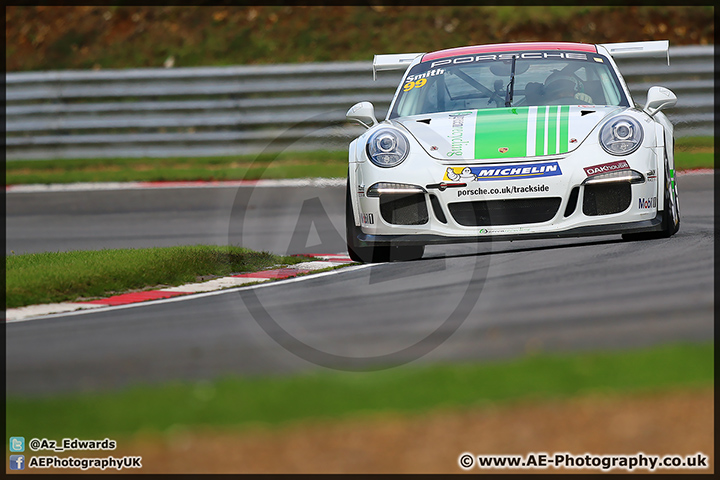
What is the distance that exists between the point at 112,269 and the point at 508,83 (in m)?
2.92

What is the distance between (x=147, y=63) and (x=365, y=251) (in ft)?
39.8

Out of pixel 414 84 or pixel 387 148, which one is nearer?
pixel 387 148

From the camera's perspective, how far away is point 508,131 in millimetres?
6164

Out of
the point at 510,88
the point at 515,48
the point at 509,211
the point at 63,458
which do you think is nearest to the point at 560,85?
the point at 510,88

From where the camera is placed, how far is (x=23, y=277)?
6.66 metres

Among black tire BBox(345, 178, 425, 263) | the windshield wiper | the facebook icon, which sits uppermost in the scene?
the windshield wiper

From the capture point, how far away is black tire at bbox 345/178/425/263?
21.2 ft

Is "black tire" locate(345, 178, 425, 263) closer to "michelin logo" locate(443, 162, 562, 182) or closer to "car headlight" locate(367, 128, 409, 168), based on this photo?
"car headlight" locate(367, 128, 409, 168)

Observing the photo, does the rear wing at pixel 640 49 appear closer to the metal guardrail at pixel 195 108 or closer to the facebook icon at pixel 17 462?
the facebook icon at pixel 17 462

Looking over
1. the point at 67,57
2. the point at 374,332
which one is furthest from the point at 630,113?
the point at 67,57

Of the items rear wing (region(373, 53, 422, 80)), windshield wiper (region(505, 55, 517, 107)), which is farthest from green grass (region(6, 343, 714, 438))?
rear wing (region(373, 53, 422, 80))

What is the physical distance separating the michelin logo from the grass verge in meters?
6.99

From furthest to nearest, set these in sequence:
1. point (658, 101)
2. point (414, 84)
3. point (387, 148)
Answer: point (414, 84) → point (658, 101) → point (387, 148)

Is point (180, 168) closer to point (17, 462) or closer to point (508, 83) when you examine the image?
point (508, 83)
